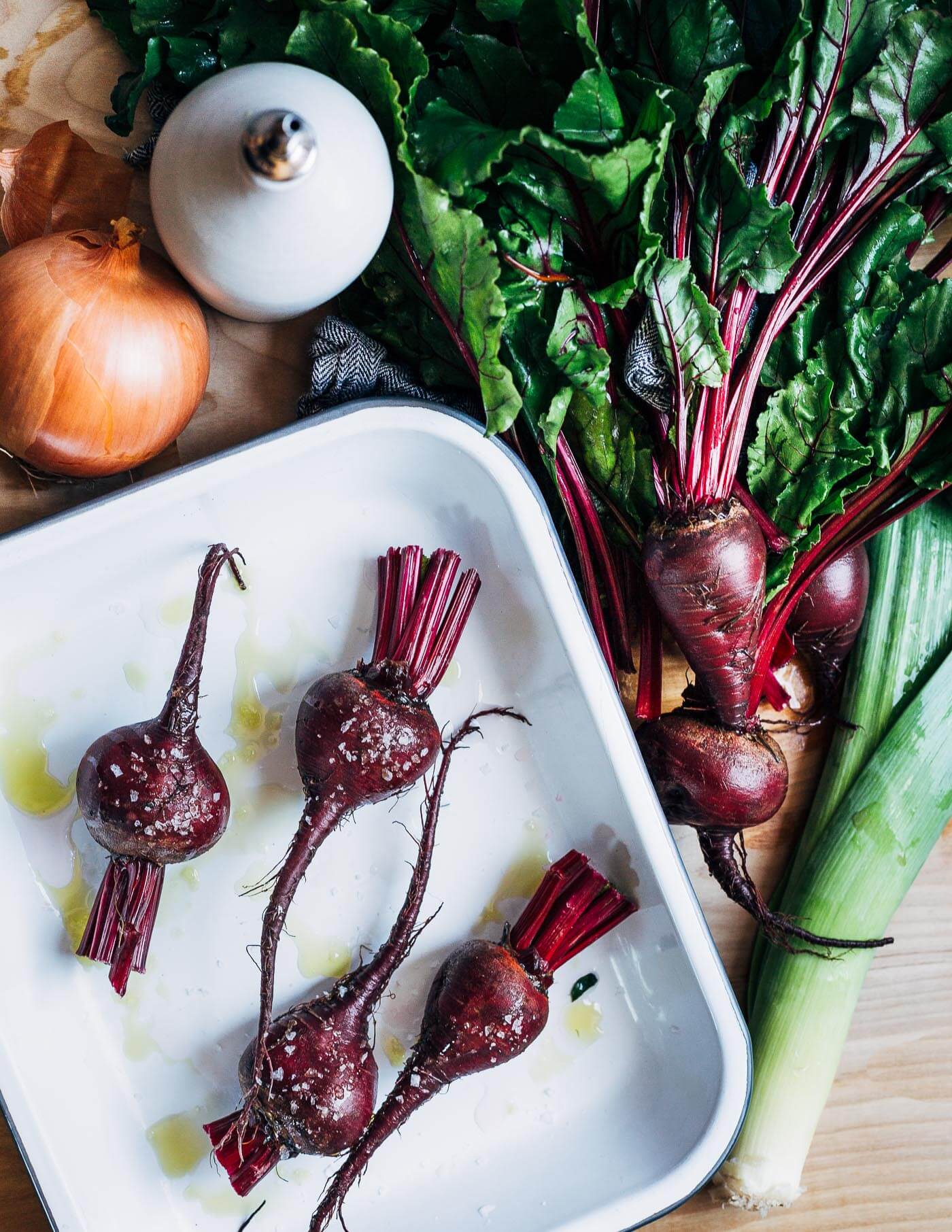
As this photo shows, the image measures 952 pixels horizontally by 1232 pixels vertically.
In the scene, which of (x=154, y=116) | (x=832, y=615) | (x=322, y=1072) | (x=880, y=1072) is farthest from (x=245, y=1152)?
(x=154, y=116)

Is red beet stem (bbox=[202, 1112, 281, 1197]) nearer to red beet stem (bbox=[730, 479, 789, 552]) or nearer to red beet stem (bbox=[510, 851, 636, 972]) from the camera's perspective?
red beet stem (bbox=[510, 851, 636, 972])

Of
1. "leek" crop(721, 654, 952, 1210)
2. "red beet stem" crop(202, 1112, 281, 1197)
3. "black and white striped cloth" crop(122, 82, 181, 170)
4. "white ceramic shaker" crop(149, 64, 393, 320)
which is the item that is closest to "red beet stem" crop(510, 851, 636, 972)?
"leek" crop(721, 654, 952, 1210)

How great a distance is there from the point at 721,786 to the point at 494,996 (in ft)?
1.08

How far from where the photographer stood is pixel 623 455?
0.96 m

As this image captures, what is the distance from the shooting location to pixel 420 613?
3.27ft

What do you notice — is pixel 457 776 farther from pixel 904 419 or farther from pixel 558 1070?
pixel 904 419

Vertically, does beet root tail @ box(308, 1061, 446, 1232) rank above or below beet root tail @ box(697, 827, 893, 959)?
below

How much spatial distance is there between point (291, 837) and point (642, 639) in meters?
0.46

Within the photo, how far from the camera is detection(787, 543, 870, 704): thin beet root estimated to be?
1.03 m

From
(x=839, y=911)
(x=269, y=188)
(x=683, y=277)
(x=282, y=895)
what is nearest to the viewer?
(x=269, y=188)

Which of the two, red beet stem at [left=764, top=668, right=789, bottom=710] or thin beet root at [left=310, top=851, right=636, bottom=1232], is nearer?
thin beet root at [left=310, top=851, right=636, bottom=1232]

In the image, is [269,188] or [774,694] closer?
[269,188]

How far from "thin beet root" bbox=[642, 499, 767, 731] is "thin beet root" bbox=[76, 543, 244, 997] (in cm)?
45

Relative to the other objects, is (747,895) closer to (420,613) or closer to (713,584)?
(713,584)
